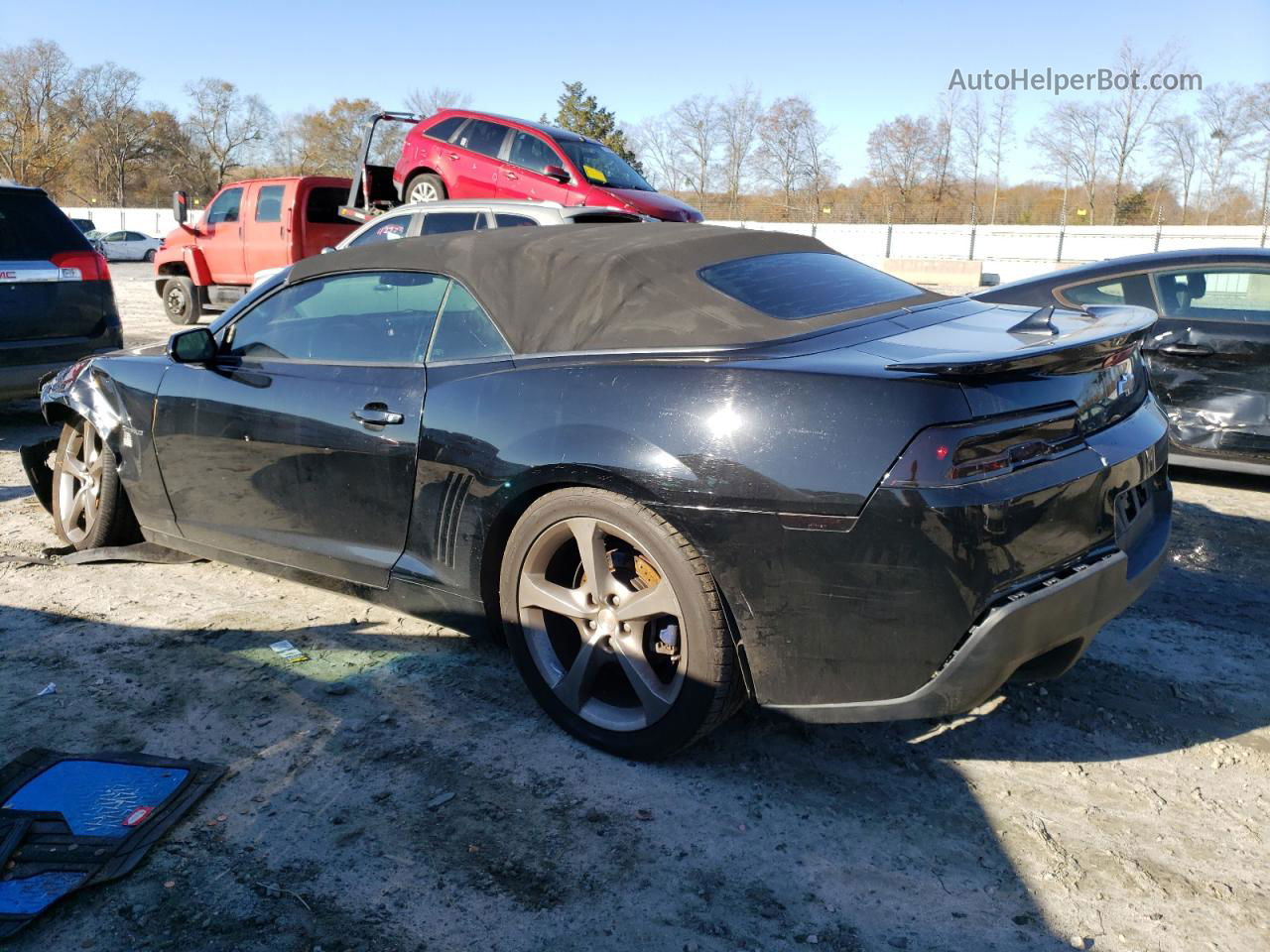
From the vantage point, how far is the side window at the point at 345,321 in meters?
3.41

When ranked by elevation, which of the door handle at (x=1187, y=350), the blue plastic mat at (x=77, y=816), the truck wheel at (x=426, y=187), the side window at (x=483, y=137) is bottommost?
the blue plastic mat at (x=77, y=816)

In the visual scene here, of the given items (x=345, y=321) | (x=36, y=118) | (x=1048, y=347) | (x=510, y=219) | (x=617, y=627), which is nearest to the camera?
(x=1048, y=347)

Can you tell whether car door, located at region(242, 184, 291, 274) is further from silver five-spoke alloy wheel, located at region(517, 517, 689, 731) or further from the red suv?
silver five-spoke alloy wheel, located at region(517, 517, 689, 731)

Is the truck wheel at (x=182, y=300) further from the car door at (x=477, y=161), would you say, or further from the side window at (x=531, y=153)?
the side window at (x=531, y=153)

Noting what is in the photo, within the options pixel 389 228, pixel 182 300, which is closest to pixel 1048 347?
pixel 389 228

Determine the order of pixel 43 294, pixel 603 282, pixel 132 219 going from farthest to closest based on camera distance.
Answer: pixel 132 219 < pixel 43 294 < pixel 603 282

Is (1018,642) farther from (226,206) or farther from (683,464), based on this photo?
(226,206)

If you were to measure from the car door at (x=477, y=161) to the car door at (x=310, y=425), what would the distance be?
26.0ft

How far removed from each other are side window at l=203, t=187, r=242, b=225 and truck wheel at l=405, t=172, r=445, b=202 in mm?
2854

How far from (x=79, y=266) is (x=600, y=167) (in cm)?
601

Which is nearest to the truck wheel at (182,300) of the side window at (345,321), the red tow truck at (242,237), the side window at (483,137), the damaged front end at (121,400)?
the red tow truck at (242,237)

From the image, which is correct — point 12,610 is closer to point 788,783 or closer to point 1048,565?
point 788,783

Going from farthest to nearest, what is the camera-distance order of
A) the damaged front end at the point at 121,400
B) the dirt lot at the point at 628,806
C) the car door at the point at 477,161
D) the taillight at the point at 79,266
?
the car door at the point at 477,161
the taillight at the point at 79,266
the damaged front end at the point at 121,400
the dirt lot at the point at 628,806

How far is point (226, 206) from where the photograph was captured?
1359 cm
